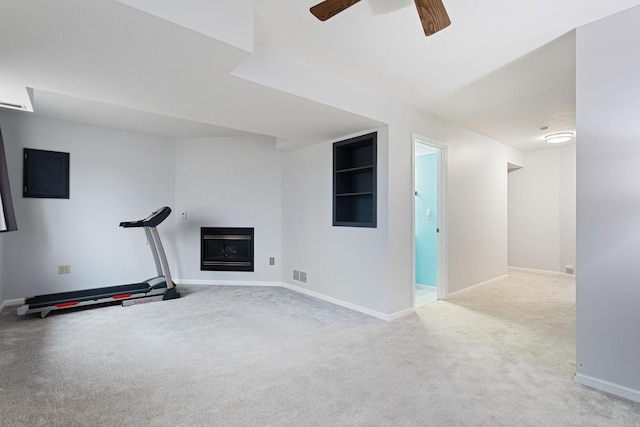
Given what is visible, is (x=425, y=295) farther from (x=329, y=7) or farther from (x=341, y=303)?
(x=329, y=7)

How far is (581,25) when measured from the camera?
83.0 inches

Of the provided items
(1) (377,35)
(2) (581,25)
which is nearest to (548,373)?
(2) (581,25)

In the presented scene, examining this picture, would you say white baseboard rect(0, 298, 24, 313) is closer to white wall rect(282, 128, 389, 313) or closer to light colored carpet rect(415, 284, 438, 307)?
white wall rect(282, 128, 389, 313)

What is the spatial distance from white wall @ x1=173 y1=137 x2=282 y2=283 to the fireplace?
93 millimetres

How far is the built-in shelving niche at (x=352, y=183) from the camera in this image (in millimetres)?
3984

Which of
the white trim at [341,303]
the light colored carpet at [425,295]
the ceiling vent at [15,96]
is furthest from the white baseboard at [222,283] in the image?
the ceiling vent at [15,96]

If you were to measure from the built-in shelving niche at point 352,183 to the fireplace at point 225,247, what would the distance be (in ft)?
5.99

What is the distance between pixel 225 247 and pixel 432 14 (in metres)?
4.46

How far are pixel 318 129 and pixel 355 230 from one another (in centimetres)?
127

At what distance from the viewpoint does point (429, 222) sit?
4742mm

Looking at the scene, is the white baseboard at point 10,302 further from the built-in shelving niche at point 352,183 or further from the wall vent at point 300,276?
the built-in shelving niche at point 352,183

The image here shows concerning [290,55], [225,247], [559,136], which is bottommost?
[225,247]

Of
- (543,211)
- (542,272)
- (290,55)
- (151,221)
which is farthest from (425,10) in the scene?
(542,272)

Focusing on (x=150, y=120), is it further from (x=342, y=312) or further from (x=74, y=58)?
(x=342, y=312)
